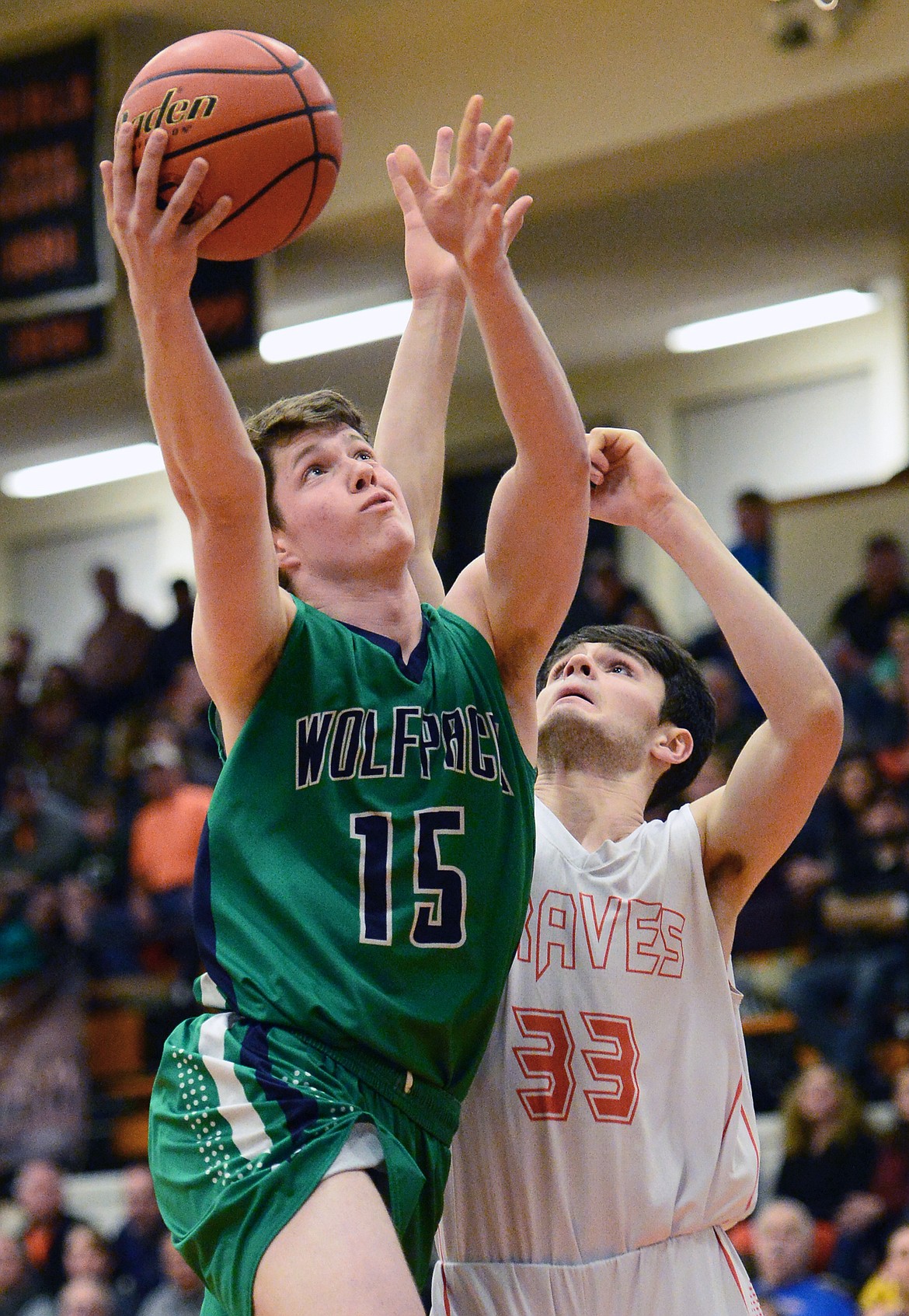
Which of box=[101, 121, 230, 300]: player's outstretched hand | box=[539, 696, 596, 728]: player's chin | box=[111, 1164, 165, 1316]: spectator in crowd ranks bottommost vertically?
box=[111, 1164, 165, 1316]: spectator in crowd

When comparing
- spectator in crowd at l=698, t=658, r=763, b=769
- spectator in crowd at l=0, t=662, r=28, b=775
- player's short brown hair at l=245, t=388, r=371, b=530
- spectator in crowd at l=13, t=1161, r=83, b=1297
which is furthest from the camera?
spectator in crowd at l=0, t=662, r=28, b=775

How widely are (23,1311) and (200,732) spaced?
3.32 metres

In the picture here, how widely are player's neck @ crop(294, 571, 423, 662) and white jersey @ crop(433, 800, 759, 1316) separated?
585 millimetres

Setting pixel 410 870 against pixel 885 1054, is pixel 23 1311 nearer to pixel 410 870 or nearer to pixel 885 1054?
pixel 885 1054

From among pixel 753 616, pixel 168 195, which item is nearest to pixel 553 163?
pixel 753 616

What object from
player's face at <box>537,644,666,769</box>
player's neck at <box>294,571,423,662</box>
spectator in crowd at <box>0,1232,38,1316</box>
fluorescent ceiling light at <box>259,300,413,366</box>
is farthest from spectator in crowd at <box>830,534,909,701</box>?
player's neck at <box>294,571,423,662</box>

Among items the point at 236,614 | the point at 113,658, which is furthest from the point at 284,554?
the point at 113,658

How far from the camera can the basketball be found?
263 centimetres

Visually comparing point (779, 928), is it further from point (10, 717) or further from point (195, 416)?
point (195, 416)

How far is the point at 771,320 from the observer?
38.5ft

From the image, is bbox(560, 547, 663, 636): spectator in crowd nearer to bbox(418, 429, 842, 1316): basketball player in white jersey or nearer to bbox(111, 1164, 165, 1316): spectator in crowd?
bbox(111, 1164, 165, 1316): spectator in crowd

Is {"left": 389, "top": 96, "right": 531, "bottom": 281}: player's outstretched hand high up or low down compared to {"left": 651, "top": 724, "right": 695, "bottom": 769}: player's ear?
up

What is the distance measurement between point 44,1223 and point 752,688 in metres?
6.54

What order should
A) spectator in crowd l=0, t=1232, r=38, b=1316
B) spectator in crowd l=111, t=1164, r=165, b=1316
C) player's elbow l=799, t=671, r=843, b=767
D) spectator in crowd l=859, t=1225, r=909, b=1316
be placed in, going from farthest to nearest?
1. spectator in crowd l=0, t=1232, r=38, b=1316
2. spectator in crowd l=111, t=1164, r=165, b=1316
3. spectator in crowd l=859, t=1225, r=909, b=1316
4. player's elbow l=799, t=671, r=843, b=767
